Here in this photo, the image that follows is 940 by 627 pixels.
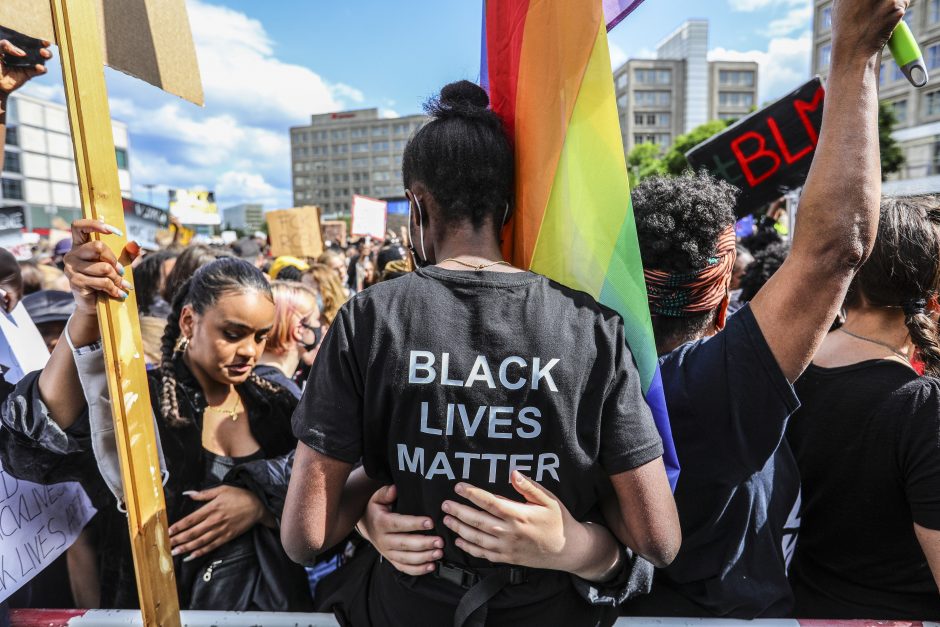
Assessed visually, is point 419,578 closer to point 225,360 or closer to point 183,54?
point 225,360

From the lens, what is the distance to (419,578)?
1.20 metres

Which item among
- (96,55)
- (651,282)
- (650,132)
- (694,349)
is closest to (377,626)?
(694,349)

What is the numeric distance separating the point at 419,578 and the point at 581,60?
1132 millimetres

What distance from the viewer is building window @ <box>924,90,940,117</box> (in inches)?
1268

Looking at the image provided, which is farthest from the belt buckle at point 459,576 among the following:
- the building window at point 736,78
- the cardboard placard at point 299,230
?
the building window at point 736,78

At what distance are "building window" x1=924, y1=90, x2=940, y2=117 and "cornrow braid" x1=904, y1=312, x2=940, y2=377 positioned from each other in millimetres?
40769

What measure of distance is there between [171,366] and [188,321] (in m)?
0.20

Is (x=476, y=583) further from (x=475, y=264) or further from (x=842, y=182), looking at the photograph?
(x=842, y=182)

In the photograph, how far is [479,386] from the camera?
1045 mm

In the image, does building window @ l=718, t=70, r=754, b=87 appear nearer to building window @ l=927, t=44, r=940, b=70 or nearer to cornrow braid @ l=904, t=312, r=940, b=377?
building window @ l=927, t=44, r=940, b=70

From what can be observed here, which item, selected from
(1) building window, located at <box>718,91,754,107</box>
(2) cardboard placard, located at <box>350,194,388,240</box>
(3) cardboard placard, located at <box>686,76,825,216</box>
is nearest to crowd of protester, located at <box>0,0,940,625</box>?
(3) cardboard placard, located at <box>686,76,825,216</box>

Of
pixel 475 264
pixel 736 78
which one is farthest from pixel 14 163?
pixel 736 78

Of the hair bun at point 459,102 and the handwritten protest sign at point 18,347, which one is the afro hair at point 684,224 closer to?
the hair bun at point 459,102

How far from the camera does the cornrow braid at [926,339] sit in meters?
1.43
